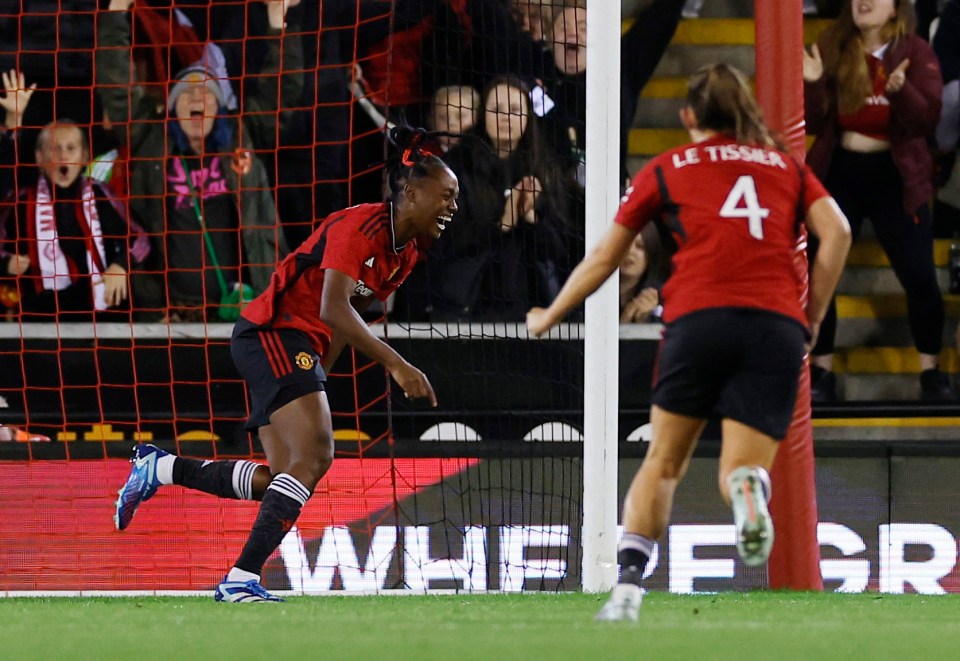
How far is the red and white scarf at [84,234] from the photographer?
830 cm

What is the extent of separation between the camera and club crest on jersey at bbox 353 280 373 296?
598cm

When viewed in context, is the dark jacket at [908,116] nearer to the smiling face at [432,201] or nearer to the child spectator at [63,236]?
the smiling face at [432,201]

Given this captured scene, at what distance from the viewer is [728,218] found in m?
4.43

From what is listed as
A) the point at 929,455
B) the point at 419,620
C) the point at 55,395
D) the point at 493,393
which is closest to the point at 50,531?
the point at 55,395

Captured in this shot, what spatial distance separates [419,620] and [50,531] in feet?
10.0

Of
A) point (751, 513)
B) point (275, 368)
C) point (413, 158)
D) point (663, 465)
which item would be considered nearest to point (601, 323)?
point (413, 158)

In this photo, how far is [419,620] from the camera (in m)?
4.93

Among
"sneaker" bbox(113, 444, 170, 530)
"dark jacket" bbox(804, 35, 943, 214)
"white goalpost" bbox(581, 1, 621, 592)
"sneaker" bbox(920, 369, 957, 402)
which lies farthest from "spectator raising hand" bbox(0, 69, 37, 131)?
"sneaker" bbox(920, 369, 957, 402)

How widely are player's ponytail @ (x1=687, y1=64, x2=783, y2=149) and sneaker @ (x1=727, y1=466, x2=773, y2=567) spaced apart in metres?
0.97

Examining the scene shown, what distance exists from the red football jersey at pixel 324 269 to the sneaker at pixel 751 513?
1.98 metres

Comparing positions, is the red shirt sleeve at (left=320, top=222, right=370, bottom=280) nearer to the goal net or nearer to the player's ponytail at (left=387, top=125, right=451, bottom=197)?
the player's ponytail at (left=387, top=125, right=451, bottom=197)

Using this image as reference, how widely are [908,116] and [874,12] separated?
0.59 meters

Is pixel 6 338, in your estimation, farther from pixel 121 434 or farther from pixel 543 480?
pixel 543 480

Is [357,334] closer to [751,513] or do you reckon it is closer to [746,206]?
[746,206]
